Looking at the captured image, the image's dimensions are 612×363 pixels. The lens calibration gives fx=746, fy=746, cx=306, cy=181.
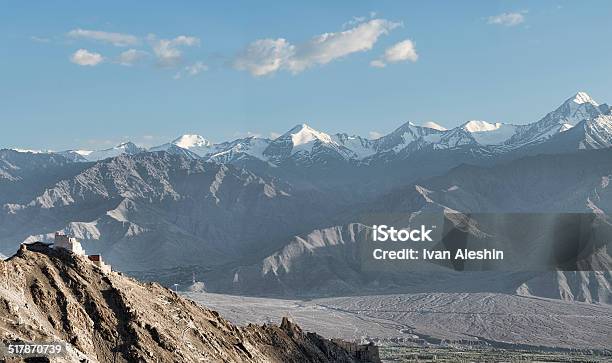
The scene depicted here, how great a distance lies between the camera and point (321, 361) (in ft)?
242

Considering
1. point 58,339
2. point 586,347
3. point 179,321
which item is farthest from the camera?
point 586,347

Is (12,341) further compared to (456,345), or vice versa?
(456,345)

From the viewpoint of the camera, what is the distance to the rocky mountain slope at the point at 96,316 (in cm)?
4463

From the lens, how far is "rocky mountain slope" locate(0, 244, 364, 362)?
1757 inches

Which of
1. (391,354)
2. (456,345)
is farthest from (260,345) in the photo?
(456,345)

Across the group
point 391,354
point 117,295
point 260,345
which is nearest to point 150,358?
point 117,295

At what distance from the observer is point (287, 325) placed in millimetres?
76500

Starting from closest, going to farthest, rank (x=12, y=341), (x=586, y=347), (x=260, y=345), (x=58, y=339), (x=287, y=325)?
(x=12, y=341) < (x=58, y=339) < (x=260, y=345) < (x=287, y=325) < (x=586, y=347)

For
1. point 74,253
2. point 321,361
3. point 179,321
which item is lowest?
point 321,361

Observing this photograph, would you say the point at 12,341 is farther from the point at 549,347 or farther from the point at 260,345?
the point at 549,347

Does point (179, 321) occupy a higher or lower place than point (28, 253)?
lower

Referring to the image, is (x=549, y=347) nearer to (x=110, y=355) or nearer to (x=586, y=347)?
(x=586, y=347)

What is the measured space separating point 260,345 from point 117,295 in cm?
2084

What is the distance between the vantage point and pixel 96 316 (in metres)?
49.6
